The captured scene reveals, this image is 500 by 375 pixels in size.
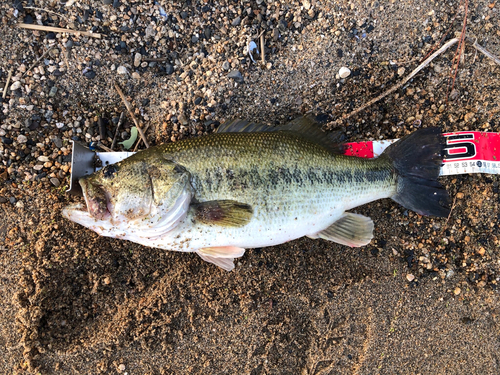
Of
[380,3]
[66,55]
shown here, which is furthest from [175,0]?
[380,3]

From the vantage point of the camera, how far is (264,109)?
118 inches

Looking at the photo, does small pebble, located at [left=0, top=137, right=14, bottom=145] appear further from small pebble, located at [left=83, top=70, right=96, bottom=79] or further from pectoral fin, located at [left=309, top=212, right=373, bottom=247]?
pectoral fin, located at [left=309, top=212, right=373, bottom=247]

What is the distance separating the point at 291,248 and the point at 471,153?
1.92m

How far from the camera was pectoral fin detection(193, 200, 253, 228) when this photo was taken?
2330 mm

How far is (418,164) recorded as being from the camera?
275 centimetres

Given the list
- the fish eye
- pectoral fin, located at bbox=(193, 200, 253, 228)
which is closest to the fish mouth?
the fish eye

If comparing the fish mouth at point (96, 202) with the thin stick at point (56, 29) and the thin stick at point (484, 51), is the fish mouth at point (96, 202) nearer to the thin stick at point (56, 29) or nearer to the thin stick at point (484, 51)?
the thin stick at point (56, 29)

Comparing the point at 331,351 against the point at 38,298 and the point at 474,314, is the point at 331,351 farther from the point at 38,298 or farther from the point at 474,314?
the point at 38,298

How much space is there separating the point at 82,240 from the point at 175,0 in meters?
2.36

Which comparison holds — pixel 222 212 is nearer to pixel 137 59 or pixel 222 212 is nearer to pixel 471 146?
pixel 137 59

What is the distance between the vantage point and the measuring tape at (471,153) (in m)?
2.93

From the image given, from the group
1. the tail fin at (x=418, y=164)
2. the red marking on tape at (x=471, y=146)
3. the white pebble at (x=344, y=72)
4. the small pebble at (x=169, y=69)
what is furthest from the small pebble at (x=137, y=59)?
the tail fin at (x=418, y=164)

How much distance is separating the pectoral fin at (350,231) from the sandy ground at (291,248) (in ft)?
0.94

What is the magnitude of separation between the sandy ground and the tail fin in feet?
0.98
